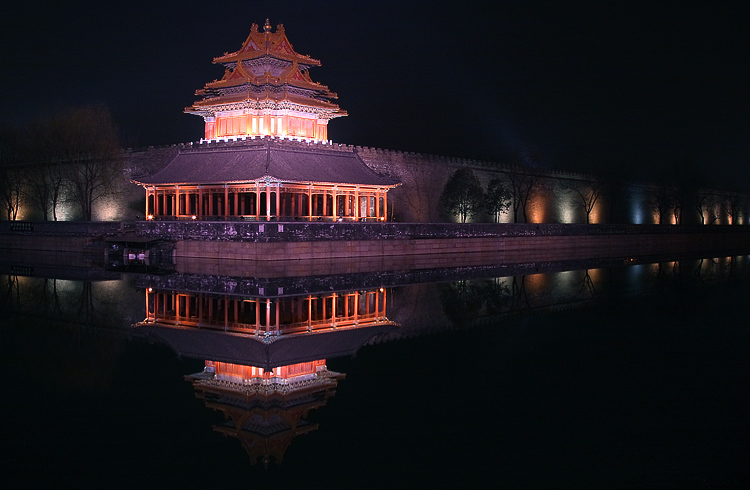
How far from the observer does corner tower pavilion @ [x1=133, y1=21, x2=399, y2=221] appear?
25422 millimetres

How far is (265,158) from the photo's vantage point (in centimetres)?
2541

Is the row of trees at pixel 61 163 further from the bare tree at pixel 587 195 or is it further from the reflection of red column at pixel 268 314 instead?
the bare tree at pixel 587 195

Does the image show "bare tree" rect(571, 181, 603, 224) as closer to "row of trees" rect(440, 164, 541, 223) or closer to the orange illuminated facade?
"row of trees" rect(440, 164, 541, 223)

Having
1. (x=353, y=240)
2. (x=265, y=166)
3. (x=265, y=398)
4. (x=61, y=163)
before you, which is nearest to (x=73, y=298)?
(x=265, y=398)

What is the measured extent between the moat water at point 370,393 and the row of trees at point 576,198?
19.0m

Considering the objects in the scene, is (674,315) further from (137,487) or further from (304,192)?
(304,192)

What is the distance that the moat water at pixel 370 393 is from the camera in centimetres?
514

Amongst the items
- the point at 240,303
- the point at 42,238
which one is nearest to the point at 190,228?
the point at 42,238

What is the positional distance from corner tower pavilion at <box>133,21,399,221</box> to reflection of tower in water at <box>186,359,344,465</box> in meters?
16.5

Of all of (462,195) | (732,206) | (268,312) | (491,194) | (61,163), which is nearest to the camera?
(268,312)

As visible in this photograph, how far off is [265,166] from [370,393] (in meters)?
18.2

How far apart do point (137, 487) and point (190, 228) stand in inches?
711

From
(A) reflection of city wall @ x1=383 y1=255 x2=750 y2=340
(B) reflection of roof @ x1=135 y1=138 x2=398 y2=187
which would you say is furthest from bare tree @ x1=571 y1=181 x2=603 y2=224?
(A) reflection of city wall @ x1=383 y1=255 x2=750 y2=340

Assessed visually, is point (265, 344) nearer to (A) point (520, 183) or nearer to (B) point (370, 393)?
(B) point (370, 393)
